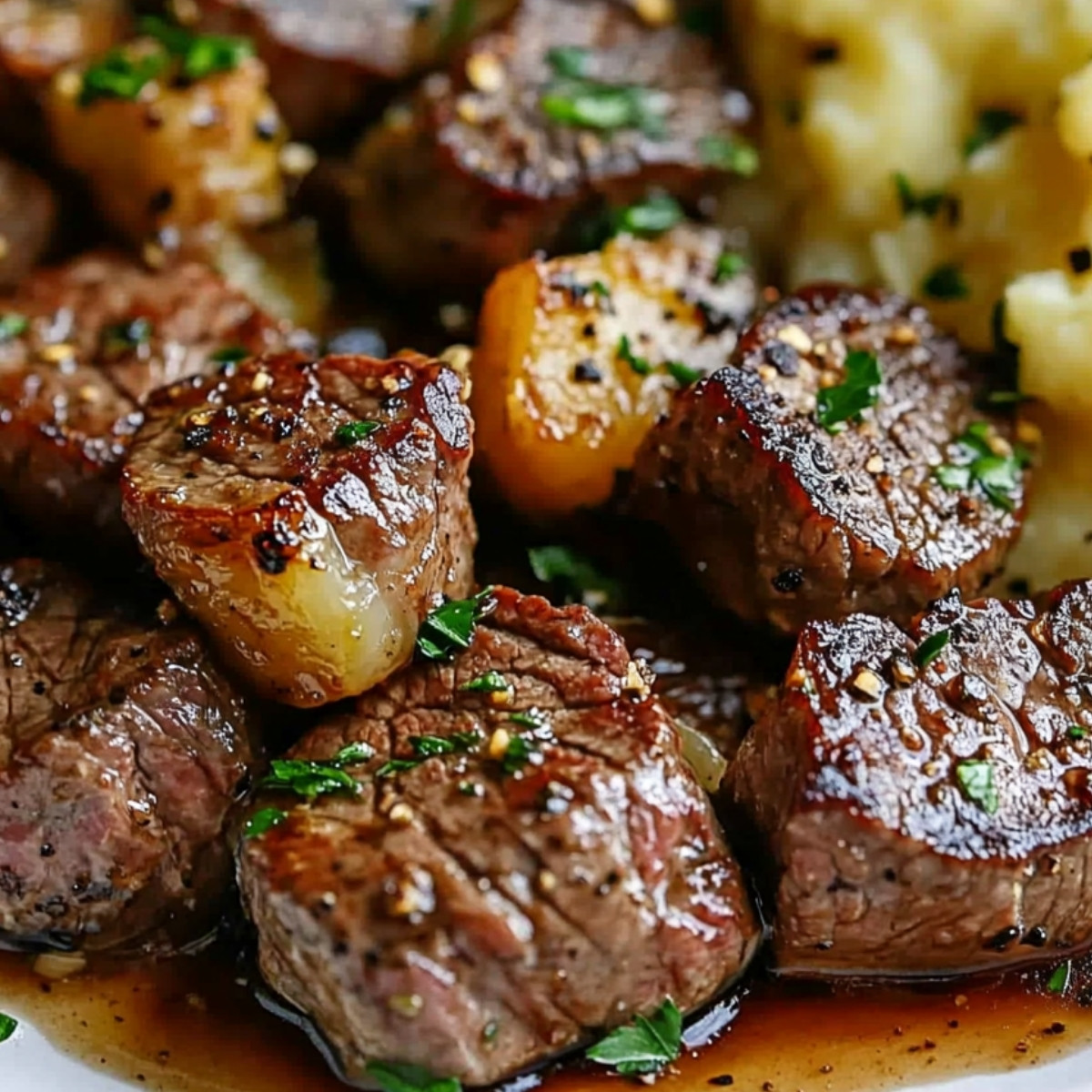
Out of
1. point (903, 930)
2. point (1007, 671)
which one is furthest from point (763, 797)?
point (1007, 671)

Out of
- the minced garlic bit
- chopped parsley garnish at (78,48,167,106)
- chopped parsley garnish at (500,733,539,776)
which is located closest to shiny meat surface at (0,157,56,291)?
chopped parsley garnish at (78,48,167,106)

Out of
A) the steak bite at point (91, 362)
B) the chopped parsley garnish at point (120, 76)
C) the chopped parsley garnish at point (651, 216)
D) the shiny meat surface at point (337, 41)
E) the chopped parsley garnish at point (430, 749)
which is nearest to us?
the chopped parsley garnish at point (430, 749)

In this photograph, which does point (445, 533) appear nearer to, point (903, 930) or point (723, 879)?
point (723, 879)

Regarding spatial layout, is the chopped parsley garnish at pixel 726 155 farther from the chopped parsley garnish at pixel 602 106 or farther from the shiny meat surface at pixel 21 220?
the shiny meat surface at pixel 21 220

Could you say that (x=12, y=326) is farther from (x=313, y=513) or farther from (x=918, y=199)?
(x=918, y=199)

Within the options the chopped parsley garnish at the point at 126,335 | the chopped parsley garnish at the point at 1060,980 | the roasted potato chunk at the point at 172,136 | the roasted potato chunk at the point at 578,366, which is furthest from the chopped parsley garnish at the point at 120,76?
the chopped parsley garnish at the point at 1060,980

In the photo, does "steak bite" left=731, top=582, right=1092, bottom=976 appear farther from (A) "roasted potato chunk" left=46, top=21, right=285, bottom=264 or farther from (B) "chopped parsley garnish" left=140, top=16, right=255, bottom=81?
(B) "chopped parsley garnish" left=140, top=16, right=255, bottom=81
